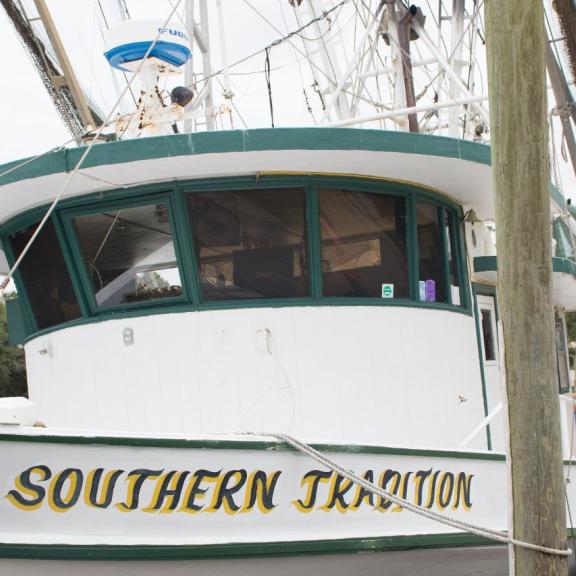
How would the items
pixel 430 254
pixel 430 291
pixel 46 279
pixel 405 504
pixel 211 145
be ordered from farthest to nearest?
pixel 430 254 < pixel 430 291 < pixel 46 279 < pixel 211 145 < pixel 405 504

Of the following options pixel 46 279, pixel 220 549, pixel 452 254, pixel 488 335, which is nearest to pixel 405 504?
pixel 220 549

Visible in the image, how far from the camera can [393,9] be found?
11.6 m

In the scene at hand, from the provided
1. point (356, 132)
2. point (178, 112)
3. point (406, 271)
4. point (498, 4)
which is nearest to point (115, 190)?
point (178, 112)

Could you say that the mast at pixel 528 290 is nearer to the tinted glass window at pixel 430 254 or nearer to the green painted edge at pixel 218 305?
the green painted edge at pixel 218 305

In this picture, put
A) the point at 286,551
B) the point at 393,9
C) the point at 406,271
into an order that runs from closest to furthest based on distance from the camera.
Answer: the point at 286,551 < the point at 406,271 < the point at 393,9

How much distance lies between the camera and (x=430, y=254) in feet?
24.6

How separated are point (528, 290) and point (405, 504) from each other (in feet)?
4.28

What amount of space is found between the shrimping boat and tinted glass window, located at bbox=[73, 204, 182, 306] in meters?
0.01

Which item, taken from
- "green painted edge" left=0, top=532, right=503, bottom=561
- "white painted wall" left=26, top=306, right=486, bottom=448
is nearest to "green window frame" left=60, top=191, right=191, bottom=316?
"white painted wall" left=26, top=306, right=486, bottom=448

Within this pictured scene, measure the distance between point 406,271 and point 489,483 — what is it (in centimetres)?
176

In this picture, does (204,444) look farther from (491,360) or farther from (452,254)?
(491,360)

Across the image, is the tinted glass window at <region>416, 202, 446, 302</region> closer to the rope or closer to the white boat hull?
the white boat hull

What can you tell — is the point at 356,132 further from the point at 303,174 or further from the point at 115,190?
the point at 115,190

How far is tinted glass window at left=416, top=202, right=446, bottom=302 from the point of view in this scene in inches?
289
